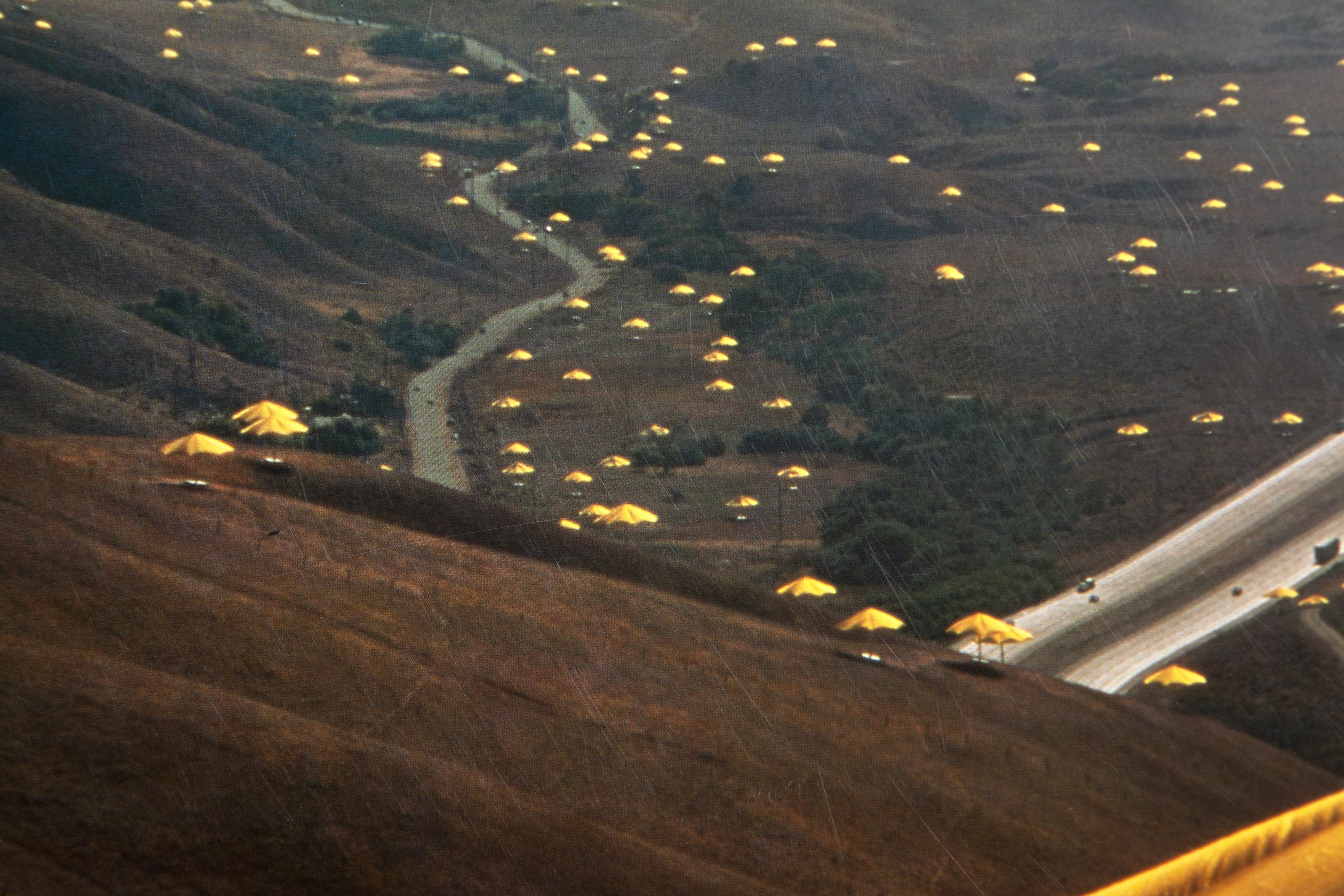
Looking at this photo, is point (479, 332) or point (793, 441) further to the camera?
point (479, 332)

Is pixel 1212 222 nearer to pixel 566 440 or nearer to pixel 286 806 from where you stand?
pixel 566 440

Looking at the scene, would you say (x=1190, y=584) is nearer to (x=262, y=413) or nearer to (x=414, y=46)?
(x=262, y=413)

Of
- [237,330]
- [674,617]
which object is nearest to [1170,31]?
[237,330]

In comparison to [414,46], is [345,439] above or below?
below

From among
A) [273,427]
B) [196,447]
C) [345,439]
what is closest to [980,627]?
[196,447]

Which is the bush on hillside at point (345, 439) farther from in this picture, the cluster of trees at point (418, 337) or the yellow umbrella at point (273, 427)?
the cluster of trees at point (418, 337)

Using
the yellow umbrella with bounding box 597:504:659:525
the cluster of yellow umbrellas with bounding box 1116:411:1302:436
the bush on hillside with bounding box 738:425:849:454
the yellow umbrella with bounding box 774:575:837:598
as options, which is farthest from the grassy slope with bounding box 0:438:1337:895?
the bush on hillside with bounding box 738:425:849:454

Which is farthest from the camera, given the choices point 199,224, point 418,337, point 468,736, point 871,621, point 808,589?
point 199,224
